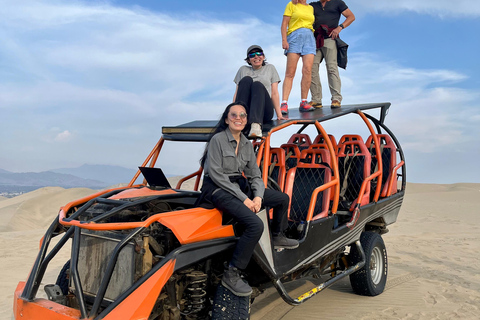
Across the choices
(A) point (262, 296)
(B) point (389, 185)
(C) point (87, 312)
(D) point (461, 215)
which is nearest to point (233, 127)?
(C) point (87, 312)

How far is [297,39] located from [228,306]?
4895 mm

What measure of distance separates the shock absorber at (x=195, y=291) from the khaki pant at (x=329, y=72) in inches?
191

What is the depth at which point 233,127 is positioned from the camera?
3.91 metres

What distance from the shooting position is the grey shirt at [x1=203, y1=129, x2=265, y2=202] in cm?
374

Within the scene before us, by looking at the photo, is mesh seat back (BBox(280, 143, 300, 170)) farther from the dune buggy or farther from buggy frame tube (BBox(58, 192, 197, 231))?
buggy frame tube (BBox(58, 192, 197, 231))

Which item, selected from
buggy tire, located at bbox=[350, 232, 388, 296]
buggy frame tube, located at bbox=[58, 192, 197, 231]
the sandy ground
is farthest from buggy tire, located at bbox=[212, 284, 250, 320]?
buggy tire, located at bbox=[350, 232, 388, 296]

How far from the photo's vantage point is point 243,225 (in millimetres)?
3666

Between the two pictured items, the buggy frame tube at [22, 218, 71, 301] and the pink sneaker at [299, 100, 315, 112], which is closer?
the buggy frame tube at [22, 218, 71, 301]

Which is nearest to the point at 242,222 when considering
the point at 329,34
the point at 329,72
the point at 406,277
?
the point at 406,277

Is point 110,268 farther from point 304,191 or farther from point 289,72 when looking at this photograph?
point 289,72

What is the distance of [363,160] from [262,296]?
2.36 meters

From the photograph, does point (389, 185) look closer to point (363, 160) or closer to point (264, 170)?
point (363, 160)

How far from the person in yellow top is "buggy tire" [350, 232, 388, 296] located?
7.49ft

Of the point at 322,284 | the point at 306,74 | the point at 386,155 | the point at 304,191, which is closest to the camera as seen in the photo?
the point at 322,284
